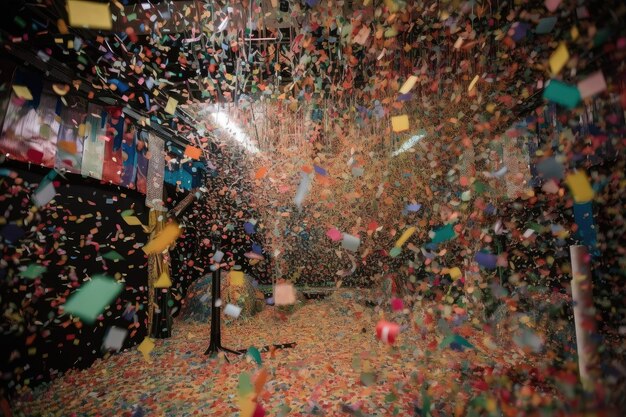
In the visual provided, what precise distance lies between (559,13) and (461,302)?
19.6 feet

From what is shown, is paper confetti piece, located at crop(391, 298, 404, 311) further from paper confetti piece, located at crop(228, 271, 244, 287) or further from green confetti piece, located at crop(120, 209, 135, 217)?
green confetti piece, located at crop(120, 209, 135, 217)

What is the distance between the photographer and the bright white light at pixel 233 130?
8.71 m

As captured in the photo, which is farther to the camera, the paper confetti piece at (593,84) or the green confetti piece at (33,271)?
the paper confetti piece at (593,84)

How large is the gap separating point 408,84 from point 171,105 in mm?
5146

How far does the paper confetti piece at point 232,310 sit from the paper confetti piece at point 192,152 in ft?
13.9

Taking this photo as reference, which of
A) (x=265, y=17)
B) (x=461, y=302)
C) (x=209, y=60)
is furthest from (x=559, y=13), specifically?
(x=461, y=302)

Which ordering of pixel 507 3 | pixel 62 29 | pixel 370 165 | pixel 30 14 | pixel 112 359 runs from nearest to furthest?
pixel 30 14
pixel 62 29
pixel 507 3
pixel 112 359
pixel 370 165

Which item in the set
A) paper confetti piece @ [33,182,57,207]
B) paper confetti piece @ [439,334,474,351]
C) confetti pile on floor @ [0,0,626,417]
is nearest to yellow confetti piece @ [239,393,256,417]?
confetti pile on floor @ [0,0,626,417]

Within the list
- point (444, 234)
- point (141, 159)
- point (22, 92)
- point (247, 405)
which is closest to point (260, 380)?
point (247, 405)

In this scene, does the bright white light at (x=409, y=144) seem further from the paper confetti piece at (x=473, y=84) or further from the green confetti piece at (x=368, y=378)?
the green confetti piece at (x=368, y=378)

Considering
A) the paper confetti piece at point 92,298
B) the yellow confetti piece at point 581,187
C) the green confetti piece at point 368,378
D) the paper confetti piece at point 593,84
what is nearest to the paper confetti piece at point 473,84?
the paper confetti piece at point 593,84

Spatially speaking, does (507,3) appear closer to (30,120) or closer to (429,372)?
(429,372)

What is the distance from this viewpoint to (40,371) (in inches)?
Result: 175

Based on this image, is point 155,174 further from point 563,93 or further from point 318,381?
point 563,93
